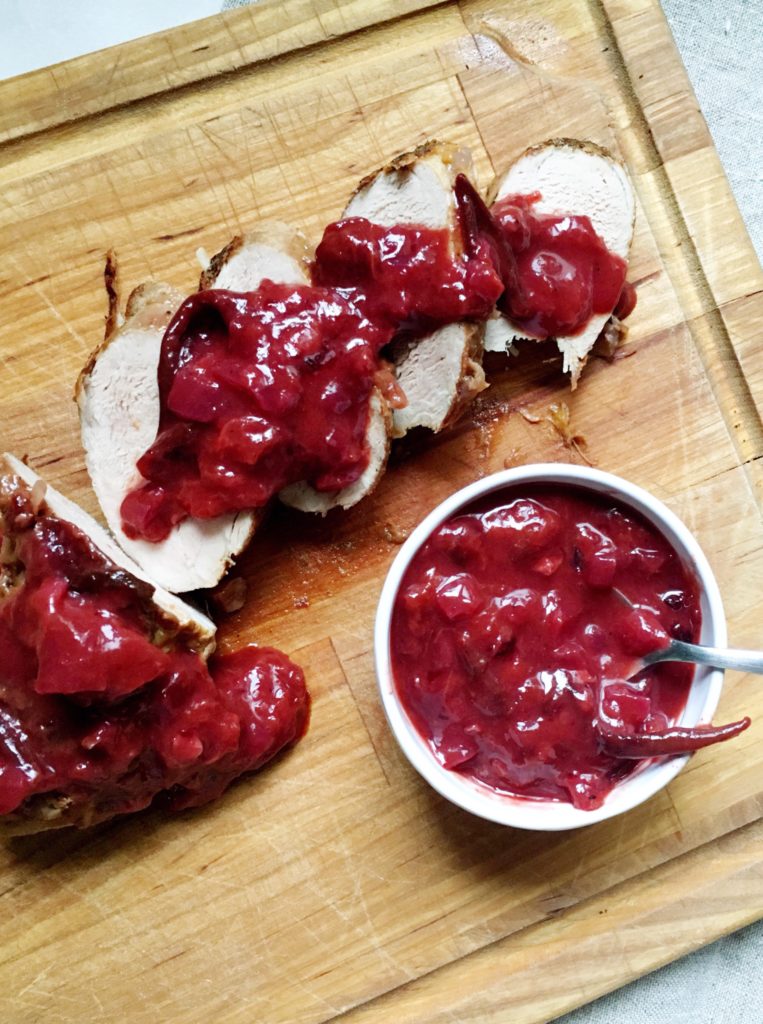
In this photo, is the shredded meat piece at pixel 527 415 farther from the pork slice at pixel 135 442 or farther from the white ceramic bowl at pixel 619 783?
the pork slice at pixel 135 442

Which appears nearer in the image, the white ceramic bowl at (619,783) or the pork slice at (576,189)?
the white ceramic bowl at (619,783)

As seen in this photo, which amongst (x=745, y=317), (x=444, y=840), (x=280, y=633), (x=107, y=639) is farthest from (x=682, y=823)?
(x=107, y=639)

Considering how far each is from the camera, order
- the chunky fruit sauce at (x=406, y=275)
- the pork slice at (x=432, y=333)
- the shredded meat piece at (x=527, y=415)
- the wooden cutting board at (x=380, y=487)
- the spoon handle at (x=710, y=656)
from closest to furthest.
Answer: the spoon handle at (x=710, y=656) < the chunky fruit sauce at (x=406, y=275) < the pork slice at (x=432, y=333) < the wooden cutting board at (x=380, y=487) < the shredded meat piece at (x=527, y=415)

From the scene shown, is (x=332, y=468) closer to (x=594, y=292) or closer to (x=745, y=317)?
(x=594, y=292)

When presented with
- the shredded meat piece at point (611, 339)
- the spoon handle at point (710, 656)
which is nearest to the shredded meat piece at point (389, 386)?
the shredded meat piece at point (611, 339)

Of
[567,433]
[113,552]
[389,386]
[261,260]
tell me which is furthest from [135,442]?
[567,433]

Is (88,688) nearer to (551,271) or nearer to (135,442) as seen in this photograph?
(135,442)
